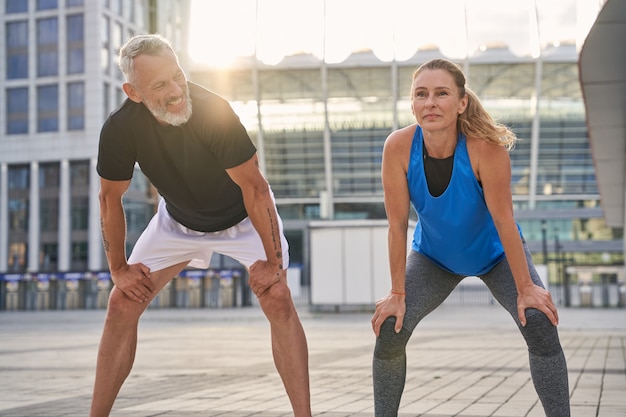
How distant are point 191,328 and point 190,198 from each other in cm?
1452

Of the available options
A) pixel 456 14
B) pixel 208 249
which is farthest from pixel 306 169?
pixel 208 249

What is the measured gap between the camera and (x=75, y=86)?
2099 inches

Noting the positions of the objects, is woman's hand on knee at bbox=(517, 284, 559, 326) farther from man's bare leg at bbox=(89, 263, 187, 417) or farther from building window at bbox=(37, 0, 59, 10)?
building window at bbox=(37, 0, 59, 10)

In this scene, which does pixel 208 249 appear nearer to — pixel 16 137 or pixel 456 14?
pixel 16 137

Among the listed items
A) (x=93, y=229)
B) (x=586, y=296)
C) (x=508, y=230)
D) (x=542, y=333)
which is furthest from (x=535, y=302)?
(x=93, y=229)

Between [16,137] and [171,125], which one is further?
[16,137]

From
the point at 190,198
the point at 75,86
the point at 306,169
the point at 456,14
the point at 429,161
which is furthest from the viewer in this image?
the point at 306,169

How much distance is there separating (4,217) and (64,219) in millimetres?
4166

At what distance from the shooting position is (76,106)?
53438 millimetres

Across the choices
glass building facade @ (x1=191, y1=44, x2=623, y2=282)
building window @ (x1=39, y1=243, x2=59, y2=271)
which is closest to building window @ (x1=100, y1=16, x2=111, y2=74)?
glass building facade @ (x1=191, y1=44, x2=623, y2=282)

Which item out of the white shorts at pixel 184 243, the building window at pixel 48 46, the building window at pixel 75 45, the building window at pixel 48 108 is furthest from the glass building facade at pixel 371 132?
the white shorts at pixel 184 243

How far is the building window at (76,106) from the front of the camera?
5312cm

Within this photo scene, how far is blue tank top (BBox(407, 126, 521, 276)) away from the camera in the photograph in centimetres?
367

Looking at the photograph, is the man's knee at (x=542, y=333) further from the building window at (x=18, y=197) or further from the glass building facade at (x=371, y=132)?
the glass building facade at (x=371, y=132)
